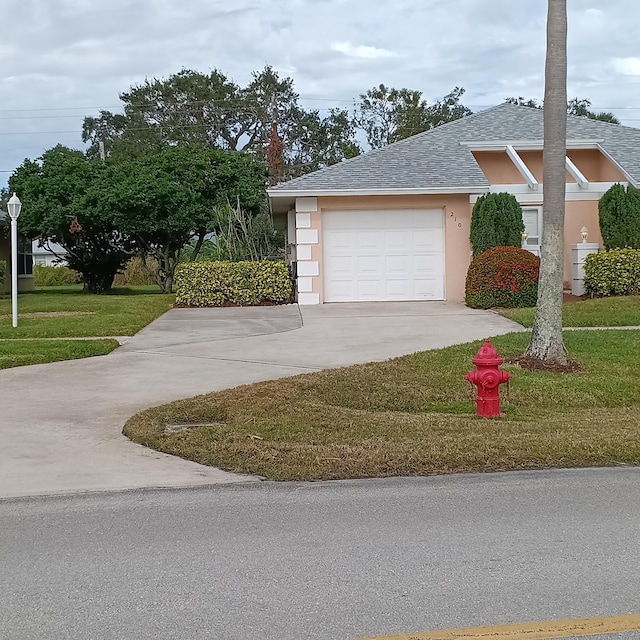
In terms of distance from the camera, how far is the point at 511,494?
6074 mm

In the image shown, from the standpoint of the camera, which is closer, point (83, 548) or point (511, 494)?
point (83, 548)

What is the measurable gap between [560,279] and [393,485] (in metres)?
5.50

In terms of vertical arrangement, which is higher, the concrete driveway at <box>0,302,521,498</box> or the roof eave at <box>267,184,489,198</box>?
the roof eave at <box>267,184,489,198</box>

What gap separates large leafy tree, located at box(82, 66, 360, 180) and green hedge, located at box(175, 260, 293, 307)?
3183 cm

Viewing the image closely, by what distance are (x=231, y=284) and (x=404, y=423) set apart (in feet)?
45.6

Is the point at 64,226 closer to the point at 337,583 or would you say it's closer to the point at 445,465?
the point at 445,465

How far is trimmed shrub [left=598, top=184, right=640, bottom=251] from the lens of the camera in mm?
19469

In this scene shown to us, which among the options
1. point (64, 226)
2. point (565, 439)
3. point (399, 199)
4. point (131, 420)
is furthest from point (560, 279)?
point (64, 226)

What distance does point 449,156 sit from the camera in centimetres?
2273

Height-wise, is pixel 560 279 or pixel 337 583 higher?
pixel 560 279

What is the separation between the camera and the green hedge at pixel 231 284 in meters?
21.4

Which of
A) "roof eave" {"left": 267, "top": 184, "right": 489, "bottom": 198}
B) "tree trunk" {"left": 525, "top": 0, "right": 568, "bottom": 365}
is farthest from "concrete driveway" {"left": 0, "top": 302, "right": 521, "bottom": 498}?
"roof eave" {"left": 267, "top": 184, "right": 489, "bottom": 198}

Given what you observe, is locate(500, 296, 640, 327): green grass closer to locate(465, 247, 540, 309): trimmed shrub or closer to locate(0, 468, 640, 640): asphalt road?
locate(465, 247, 540, 309): trimmed shrub

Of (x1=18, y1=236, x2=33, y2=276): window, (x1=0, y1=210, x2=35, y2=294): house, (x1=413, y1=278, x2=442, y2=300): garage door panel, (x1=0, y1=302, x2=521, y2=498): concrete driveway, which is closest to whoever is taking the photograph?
(x1=0, y1=302, x2=521, y2=498): concrete driveway
